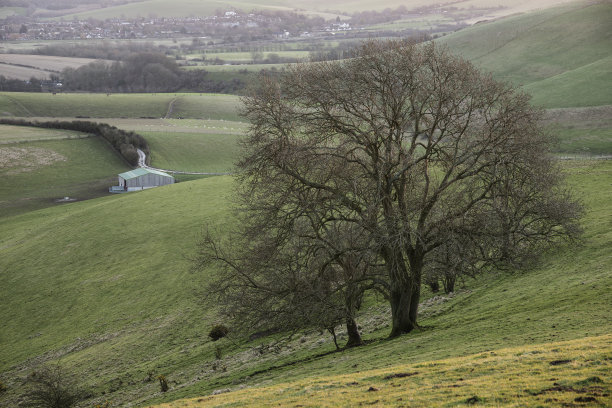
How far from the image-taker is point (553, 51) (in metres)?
156

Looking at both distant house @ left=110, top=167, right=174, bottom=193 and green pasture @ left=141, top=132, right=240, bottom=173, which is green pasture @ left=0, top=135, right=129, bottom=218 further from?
green pasture @ left=141, top=132, right=240, bottom=173

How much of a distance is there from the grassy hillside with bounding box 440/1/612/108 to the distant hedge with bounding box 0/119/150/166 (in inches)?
3039

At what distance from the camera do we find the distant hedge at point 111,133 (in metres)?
121

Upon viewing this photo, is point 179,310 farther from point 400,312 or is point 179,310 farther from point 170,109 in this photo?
point 170,109

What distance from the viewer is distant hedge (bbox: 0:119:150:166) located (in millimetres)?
121000

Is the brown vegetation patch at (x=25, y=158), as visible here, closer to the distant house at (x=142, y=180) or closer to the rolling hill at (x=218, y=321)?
the rolling hill at (x=218, y=321)

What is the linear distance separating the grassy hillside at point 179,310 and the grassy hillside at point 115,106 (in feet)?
317

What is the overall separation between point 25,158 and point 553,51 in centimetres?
14098

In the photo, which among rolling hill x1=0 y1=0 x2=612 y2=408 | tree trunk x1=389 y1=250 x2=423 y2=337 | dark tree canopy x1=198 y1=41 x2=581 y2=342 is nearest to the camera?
rolling hill x1=0 y1=0 x2=612 y2=408

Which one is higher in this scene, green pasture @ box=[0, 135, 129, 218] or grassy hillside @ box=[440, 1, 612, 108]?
grassy hillside @ box=[440, 1, 612, 108]

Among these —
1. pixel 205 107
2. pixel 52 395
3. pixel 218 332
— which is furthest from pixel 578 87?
pixel 52 395

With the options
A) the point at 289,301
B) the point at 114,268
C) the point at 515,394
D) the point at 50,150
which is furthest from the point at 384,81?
the point at 50,150

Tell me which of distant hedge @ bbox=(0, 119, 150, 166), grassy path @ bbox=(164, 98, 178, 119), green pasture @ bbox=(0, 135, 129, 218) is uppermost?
grassy path @ bbox=(164, 98, 178, 119)

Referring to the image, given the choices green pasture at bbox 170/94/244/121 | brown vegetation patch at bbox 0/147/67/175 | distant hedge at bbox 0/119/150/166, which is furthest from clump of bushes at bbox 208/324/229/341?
green pasture at bbox 170/94/244/121
